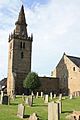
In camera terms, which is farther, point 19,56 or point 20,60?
point 19,56

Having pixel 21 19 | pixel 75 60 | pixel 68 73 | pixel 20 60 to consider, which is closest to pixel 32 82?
pixel 20 60

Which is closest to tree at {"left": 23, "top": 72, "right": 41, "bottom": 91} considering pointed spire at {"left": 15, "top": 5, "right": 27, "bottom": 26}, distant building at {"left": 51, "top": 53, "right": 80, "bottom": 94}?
distant building at {"left": 51, "top": 53, "right": 80, "bottom": 94}

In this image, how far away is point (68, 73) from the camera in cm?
7700

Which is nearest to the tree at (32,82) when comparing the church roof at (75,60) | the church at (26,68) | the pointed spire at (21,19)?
the church at (26,68)

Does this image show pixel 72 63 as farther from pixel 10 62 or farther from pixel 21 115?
pixel 21 115

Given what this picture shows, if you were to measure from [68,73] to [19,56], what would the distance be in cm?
1385

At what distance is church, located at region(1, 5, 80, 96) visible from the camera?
7494 centimetres

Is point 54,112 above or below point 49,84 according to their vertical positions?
below

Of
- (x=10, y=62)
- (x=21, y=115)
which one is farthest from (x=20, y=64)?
(x=21, y=115)

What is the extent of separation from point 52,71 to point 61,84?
24.3 ft

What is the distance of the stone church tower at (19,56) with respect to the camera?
75.9 m

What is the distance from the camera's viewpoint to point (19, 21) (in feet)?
274

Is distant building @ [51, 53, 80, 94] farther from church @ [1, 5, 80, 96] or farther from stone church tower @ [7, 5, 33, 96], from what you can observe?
stone church tower @ [7, 5, 33, 96]

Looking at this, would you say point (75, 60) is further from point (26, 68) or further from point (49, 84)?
point (26, 68)
